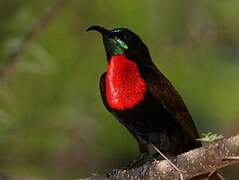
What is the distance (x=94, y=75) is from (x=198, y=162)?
3.69 m

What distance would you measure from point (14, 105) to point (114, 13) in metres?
1.18

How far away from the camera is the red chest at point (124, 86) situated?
4.19 metres

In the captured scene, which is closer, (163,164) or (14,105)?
(163,164)

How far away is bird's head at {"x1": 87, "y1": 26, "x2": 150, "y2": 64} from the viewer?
14.5 feet

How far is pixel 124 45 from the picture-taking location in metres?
4.46

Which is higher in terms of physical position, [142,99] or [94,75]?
[94,75]

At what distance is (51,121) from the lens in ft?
20.0

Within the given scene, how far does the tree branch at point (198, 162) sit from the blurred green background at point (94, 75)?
224 cm

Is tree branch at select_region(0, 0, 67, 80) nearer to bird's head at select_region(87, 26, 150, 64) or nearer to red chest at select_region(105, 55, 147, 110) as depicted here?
bird's head at select_region(87, 26, 150, 64)

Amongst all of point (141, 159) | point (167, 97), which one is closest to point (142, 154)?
point (141, 159)

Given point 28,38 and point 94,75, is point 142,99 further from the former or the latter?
point 94,75

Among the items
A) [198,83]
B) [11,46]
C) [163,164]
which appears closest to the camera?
[163,164]

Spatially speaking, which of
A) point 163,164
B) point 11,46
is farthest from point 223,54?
point 163,164

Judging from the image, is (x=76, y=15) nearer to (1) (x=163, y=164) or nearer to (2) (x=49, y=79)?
(2) (x=49, y=79)
